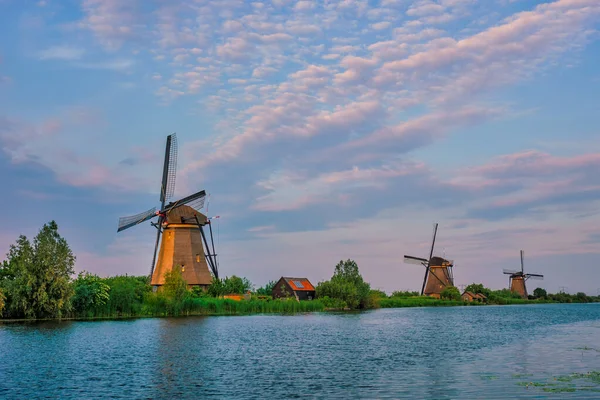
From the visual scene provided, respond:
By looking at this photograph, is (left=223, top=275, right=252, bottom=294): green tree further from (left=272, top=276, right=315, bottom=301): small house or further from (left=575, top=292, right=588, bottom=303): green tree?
(left=575, top=292, right=588, bottom=303): green tree

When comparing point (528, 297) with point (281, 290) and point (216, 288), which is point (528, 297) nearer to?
point (281, 290)

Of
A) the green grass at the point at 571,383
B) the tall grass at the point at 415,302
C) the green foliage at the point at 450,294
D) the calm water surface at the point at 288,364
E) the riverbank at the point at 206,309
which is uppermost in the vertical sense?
the green foliage at the point at 450,294

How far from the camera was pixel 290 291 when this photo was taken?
88.3 metres

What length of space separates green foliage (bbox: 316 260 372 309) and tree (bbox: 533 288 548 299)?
328 ft

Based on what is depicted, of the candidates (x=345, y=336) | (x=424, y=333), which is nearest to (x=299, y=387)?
(x=345, y=336)

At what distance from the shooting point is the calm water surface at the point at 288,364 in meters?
18.3

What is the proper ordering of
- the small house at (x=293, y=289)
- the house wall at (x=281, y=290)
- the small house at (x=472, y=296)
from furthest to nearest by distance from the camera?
1. the small house at (x=472, y=296)
2. the small house at (x=293, y=289)
3. the house wall at (x=281, y=290)

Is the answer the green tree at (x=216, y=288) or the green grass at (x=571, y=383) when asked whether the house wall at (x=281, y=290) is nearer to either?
the green tree at (x=216, y=288)

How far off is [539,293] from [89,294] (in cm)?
15133

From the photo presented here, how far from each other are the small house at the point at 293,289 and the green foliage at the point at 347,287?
3635 millimetres

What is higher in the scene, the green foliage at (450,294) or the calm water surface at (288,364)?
the green foliage at (450,294)

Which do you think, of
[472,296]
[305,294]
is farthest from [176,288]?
[472,296]

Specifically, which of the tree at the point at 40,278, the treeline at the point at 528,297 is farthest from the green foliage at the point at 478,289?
the tree at the point at 40,278

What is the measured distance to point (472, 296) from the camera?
13375 cm
